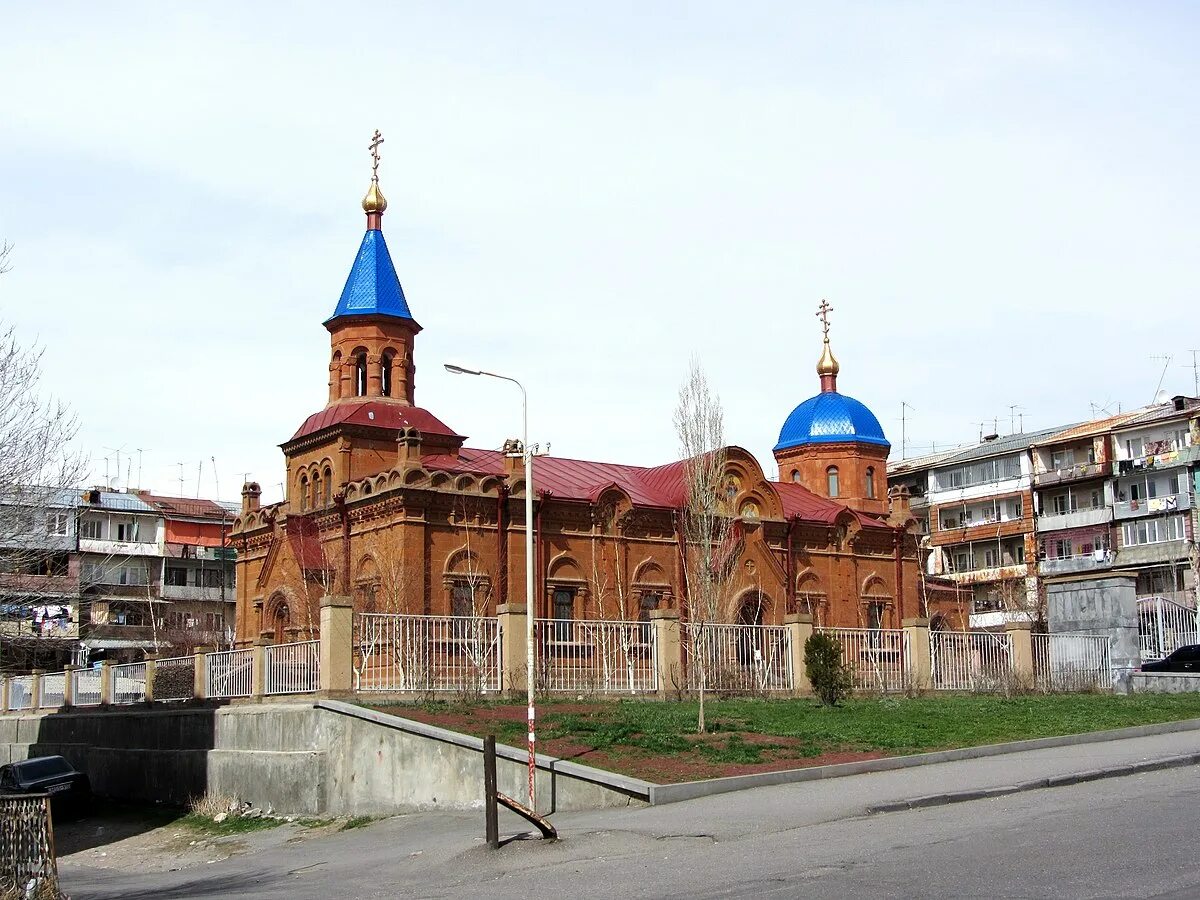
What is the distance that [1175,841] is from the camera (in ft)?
31.2

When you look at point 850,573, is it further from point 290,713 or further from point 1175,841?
point 1175,841

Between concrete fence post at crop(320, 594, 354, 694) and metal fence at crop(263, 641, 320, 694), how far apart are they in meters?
0.42

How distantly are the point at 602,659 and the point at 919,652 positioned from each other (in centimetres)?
664

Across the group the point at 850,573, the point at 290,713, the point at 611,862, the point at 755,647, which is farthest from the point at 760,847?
the point at 850,573

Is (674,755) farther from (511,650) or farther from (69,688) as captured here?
(69,688)

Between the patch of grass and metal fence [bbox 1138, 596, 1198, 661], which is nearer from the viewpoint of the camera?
the patch of grass

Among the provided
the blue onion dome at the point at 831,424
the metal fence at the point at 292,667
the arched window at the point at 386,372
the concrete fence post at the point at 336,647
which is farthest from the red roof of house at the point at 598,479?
the concrete fence post at the point at 336,647

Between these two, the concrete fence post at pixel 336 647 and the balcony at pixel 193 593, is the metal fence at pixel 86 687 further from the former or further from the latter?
the balcony at pixel 193 593

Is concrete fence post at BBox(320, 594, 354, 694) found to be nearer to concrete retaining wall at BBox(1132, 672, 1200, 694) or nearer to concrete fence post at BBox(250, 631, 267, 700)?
concrete fence post at BBox(250, 631, 267, 700)

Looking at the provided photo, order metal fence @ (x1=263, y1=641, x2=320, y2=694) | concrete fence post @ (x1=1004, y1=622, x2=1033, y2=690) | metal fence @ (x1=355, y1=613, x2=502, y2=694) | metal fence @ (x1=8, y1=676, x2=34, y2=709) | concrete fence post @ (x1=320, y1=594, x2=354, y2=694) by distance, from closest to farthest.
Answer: concrete fence post @ (x1=320, y1=594, x2=354, y2=694)
metal fence @ (x1=263, y1=641, x2=320, y2=694)
metal fence @ (x1=355, y1=613, x2=502, y2=694)
concrete fence post @ (x1=1004, y1=622, x2=1033, y2=690)
metal fence @ (x1=8, y1=676, x2=34, y2=709)

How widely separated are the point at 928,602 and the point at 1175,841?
123ft

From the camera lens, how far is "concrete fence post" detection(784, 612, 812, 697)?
78.0 ft

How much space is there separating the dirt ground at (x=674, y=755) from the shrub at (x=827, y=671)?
13.8 ft

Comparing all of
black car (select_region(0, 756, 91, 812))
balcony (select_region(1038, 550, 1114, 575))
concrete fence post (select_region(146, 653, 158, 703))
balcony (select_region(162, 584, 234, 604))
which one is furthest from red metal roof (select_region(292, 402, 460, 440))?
balcony (select_region(1038, 550, 1114, 575))
